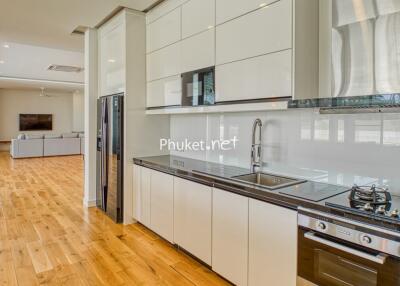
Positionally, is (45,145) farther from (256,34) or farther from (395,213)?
(395,213)

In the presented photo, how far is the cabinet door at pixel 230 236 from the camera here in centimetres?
211

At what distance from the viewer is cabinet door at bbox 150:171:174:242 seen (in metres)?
2.95

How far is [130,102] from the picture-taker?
360cm

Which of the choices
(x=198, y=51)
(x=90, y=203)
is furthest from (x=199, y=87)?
(x=90, y=203)

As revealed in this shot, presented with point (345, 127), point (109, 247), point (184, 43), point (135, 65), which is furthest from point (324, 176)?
point (135, 65)

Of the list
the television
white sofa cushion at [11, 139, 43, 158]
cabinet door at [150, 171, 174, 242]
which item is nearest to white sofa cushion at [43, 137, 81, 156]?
white sofa cushion at [11, 139, 43, 158]

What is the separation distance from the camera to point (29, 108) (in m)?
12.6

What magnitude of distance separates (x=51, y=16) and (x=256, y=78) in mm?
2981

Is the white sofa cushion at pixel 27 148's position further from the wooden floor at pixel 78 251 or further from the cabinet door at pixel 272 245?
the cabinet door at pixel 272 245

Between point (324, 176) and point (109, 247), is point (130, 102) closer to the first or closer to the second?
point (109, 247)

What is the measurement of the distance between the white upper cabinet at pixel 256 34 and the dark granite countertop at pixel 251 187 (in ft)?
3.26

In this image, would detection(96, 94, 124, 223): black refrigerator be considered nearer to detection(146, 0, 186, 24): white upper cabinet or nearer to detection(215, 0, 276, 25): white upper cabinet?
detection(146, 0, 186, 24): white upper cabinet

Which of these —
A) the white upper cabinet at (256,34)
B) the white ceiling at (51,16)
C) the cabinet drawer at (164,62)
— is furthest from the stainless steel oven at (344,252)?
the white ceiling at (51,16)

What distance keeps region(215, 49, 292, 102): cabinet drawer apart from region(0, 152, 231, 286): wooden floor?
158 cm
